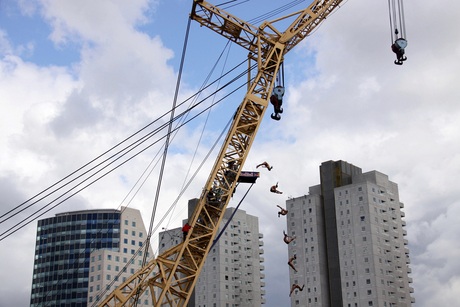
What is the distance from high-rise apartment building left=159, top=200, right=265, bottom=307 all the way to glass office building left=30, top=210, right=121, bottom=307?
1566cm

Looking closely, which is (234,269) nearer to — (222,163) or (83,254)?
(83,254)

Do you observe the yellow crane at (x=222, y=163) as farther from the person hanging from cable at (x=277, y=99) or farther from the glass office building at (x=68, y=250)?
the glass office building at (x=68, y=250)

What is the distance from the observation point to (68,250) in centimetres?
11988

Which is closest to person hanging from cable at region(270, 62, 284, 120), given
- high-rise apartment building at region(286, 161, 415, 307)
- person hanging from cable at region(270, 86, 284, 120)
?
person hanging from cable at region(270, 86, 284, 120)

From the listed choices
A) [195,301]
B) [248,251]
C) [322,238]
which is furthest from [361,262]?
[195,301]

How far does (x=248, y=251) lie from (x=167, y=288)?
81.2 metres

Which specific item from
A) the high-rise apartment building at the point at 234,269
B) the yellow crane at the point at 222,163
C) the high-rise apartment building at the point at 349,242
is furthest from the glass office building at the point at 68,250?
the yellow crane at the point at 222,163

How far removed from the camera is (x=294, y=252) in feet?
340

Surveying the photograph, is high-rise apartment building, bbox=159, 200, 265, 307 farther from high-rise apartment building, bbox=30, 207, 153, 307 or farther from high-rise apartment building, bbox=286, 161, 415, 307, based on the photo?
high-rise apartment building, bbox=286, 161, 415, 307

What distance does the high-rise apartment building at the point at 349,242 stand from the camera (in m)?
93.5

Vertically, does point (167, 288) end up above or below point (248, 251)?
below

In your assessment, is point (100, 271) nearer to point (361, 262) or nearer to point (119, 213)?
point (119, 213)

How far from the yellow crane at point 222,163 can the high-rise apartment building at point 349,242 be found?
62327 millimetres

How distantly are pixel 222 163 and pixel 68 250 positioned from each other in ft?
308
